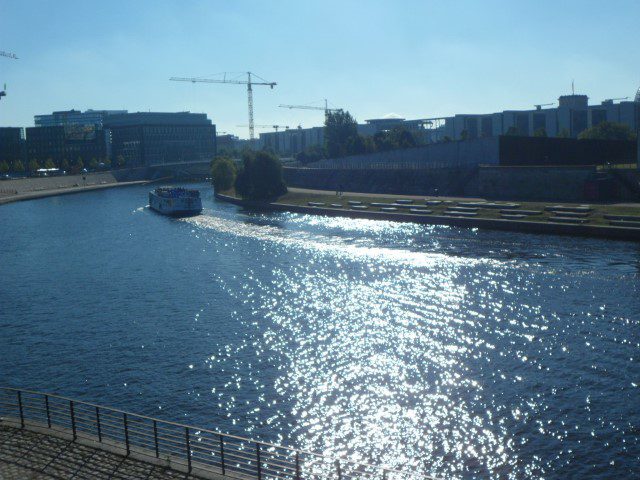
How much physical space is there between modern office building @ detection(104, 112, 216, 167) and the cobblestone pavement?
136783 millimetres

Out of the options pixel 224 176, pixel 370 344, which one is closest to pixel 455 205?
pixel 370 344

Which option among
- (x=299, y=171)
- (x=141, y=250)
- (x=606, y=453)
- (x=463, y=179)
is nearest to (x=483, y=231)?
(x=463, y=179)

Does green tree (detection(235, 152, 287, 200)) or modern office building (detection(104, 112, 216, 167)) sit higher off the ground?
modern office building (detection(104, 112, 216, 167))

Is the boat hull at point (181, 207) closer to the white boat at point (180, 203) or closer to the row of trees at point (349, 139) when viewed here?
the white boat at point (180, 203)

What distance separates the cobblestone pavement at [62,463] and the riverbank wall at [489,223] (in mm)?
33868

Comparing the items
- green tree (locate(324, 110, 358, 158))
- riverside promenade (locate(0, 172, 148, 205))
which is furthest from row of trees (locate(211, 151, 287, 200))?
green tree (locate(324, 110, 358, 158))

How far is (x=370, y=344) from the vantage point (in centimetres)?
2241

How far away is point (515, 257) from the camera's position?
3559cm

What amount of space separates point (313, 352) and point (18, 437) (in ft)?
33.8

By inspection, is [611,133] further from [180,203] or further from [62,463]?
[62,463]

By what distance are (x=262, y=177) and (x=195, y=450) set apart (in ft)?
188

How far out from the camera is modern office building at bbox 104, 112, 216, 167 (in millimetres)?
156125

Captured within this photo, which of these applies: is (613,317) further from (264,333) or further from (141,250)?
(141,250)

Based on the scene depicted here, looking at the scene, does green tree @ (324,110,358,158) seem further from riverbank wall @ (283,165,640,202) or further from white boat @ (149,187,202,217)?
white boat @ (149,187,202,217)
